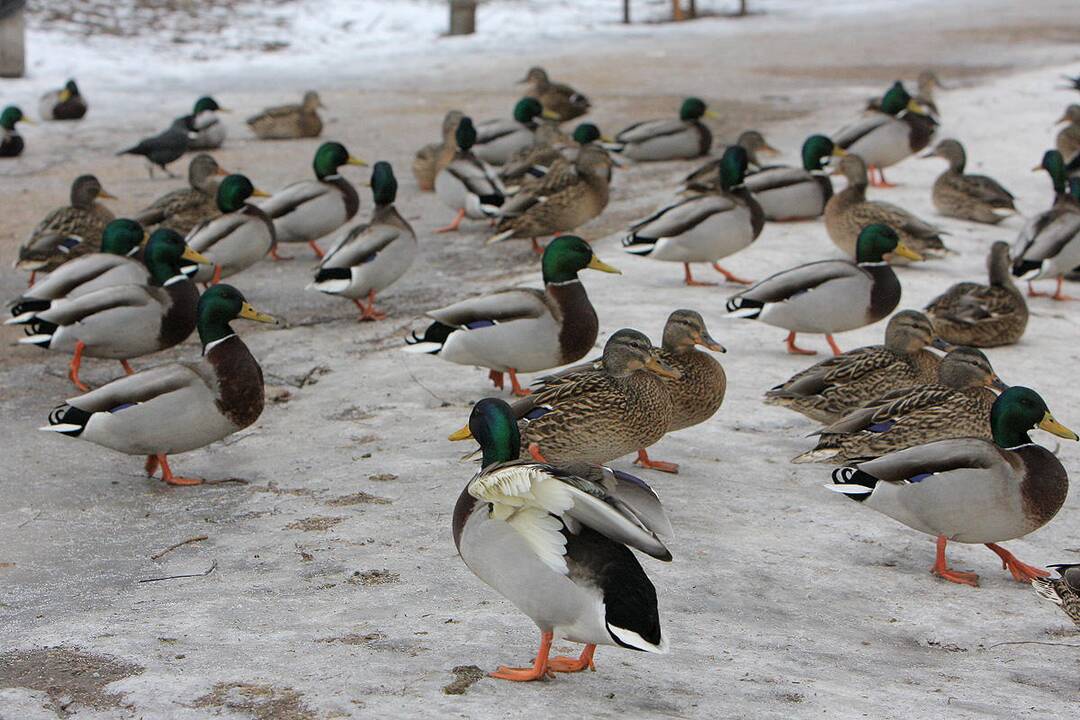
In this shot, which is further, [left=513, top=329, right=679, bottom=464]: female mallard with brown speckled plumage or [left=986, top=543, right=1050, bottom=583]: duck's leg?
[left=513, top=329, right=679, bottom=464]: female mallard with brown speckled plumage

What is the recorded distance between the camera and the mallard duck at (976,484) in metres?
4.89

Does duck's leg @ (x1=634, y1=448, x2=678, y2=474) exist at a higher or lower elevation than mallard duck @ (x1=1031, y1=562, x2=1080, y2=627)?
lower

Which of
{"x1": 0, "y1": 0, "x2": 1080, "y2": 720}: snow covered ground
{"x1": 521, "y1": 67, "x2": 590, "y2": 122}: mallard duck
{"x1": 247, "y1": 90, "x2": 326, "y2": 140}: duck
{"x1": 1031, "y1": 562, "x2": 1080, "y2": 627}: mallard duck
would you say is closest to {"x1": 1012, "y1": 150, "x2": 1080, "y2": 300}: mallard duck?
{"x1": 0, "y1": 0, "x2": 1080, "y2": 720}: snow covered ground

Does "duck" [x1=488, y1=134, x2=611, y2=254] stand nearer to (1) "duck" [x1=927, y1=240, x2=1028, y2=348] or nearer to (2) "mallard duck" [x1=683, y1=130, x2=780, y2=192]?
(2) "mallard duck" [x1=683, y1=130, x2=780, y2=192]

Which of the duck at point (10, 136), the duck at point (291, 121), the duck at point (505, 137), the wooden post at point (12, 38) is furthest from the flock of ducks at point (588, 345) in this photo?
the wooden post at point (12, 38)

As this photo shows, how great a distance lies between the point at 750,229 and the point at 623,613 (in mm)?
5826

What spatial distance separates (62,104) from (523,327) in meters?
10.4

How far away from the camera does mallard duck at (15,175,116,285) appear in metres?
8.97

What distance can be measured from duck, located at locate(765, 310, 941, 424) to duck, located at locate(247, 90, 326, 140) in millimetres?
9036

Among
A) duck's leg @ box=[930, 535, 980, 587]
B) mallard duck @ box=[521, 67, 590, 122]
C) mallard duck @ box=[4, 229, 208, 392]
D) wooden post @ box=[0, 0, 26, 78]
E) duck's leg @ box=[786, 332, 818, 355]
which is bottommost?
duck's leg @ box=[930, 535, 980, 587]

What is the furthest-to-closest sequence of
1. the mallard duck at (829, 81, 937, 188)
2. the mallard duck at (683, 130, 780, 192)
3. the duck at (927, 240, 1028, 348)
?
the mallard duck at (829, 81, 937, 188), the mallard duck at (683, 130, 780, 192), the duck at (927, 240, 1028, 348)

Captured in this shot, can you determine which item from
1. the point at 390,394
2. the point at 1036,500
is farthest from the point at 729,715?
the point at 390,394

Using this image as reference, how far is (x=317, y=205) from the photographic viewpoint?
9930 mm

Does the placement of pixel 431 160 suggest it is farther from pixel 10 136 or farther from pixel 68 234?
pixel 10 136
